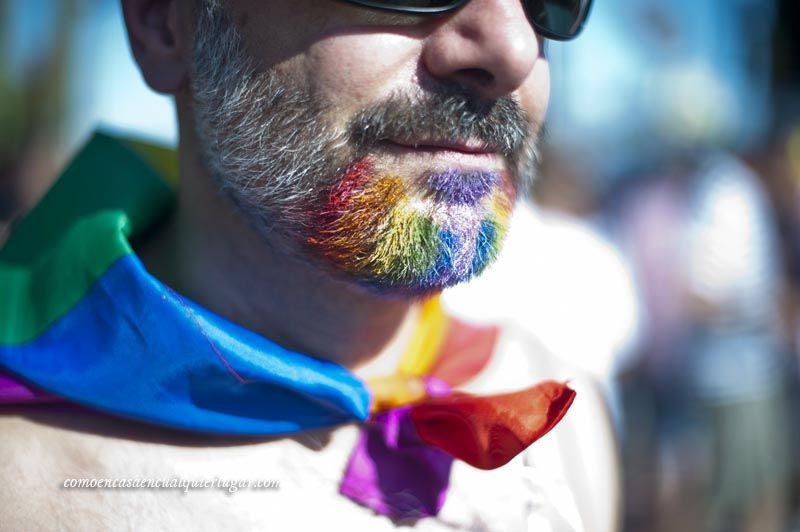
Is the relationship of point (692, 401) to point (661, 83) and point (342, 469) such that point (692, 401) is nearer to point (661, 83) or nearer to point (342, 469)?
point (342, 469)

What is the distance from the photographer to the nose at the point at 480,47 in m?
1.24

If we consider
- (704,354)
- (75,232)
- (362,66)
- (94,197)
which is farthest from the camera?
(704,354)

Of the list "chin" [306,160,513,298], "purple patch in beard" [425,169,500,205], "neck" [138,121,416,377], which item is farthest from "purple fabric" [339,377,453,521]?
"purple patch in beard" [425,169,500,205]

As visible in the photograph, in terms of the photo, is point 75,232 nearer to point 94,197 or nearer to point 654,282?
point 94,197

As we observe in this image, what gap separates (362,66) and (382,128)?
104mm

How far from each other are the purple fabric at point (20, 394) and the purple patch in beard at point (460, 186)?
743 mm

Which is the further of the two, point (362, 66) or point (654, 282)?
point (654, 282)

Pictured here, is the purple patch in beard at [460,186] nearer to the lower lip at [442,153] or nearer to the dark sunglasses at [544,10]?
the lower lip at [442,153]

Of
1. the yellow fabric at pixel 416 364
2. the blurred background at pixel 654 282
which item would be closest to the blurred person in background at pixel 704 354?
the blurred background at pixel 654 282

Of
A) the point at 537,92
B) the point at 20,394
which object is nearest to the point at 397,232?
the point at 537,92

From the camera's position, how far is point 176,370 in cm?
131

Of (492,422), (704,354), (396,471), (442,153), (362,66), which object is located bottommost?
(704,354)

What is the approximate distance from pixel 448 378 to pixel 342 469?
342mm

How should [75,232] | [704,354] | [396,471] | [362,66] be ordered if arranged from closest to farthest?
[362,66]
[396,471]
[75,232]
[704,354]
